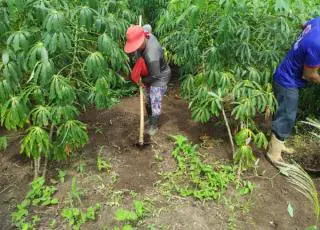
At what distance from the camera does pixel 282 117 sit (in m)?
3.42

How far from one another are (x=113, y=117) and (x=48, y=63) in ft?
5.93

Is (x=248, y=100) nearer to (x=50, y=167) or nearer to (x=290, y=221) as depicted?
(x=290, y=221)

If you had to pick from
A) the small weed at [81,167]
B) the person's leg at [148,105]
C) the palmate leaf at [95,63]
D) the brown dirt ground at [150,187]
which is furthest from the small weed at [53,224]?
the person's leg at [148,105]

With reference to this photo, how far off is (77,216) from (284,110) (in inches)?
76.5

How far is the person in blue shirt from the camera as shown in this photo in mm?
2998

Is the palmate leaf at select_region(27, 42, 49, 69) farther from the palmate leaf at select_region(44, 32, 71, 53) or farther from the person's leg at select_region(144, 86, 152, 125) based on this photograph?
the person's leg at select_region(144, 86, 152, 125)

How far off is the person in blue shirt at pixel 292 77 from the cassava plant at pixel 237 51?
0.10 meters

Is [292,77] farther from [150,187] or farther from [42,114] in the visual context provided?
[42,114]

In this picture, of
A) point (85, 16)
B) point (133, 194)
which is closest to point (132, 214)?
point (133, 194)

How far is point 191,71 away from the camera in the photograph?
11.5 feet

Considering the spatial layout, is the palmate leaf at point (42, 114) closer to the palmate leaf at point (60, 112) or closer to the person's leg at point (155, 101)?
the palmate leaf at point (60, 112)

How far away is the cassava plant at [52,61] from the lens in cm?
261

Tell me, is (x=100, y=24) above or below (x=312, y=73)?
above

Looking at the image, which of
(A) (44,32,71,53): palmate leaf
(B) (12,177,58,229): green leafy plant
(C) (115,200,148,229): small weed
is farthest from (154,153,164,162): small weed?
(A) (44,32,71,53): palmate leaf
